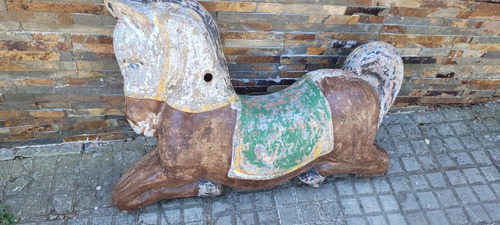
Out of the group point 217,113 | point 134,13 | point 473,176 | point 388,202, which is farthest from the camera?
point 473,176

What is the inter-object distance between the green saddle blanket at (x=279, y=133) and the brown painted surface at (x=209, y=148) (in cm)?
6

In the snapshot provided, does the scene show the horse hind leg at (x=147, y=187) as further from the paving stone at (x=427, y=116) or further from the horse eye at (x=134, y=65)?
the paving stone at (x=427, y=116)

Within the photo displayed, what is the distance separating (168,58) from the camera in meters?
2.24

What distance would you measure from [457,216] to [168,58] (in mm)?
2357

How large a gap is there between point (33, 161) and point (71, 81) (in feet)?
2.39

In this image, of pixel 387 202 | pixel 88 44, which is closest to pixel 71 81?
pixel 88 44

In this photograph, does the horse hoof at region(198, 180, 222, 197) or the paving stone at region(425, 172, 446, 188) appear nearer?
the horse hoof at region(198, 180, 222, 197)

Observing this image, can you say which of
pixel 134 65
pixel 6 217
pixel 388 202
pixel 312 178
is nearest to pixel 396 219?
pixel 388 202

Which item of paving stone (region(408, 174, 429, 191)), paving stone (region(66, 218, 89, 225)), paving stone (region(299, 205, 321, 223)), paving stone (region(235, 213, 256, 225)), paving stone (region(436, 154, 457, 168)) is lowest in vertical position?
paving stone (region(66, 218, 89, 225))

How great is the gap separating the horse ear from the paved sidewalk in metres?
1.34

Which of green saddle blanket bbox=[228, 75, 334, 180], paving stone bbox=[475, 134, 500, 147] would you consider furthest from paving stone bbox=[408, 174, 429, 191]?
green saddle blanket bbox=[228, 75, 334, 180]

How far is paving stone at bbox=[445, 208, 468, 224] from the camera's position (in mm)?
2959

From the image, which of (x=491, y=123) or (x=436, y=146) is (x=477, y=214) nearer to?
(x=436, y=146)

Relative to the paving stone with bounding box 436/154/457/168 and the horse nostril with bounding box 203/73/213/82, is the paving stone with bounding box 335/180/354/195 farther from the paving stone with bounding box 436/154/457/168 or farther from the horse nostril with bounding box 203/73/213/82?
the horse nostril with bounding box 203/73/213/82
